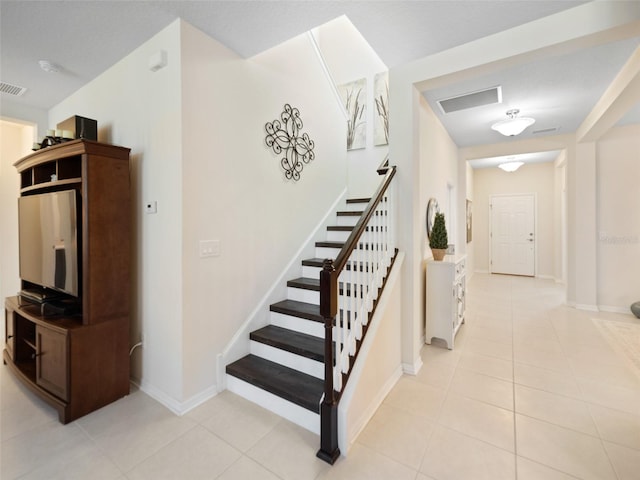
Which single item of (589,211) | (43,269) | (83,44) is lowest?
(43,269)

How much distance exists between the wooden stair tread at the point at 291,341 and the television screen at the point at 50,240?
144 cm

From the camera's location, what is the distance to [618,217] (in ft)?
14.3

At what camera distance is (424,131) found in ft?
10.5

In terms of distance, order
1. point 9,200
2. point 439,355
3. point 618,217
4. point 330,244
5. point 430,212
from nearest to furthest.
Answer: point 439,355, point 330,244, point 430,212, point 9,200, point 618,217

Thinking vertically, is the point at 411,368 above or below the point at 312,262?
below

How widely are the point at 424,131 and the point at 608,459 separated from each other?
293 centimetres

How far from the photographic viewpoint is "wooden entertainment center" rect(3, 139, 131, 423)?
2.04 meters

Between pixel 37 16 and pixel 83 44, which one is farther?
pixel 83 44

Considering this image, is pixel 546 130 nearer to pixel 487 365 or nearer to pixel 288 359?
pixel 487 365

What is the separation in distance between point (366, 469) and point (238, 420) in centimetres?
91

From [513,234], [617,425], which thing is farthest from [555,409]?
[513,234]

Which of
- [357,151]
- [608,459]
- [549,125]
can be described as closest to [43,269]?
[357,151]

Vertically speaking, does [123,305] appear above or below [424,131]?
below

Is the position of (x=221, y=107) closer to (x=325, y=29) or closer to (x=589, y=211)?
(x=325, y=29)
